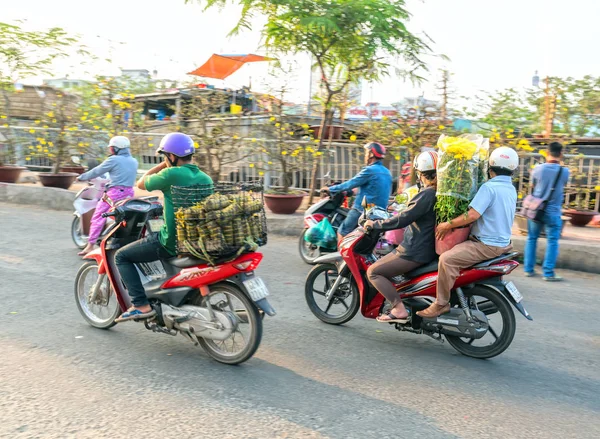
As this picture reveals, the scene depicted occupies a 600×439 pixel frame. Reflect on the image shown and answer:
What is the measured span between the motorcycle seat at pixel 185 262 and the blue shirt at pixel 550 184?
503 centimetres

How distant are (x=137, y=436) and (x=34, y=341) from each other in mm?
1911

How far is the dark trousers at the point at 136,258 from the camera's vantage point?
15.1 ft

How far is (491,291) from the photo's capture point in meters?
4.65

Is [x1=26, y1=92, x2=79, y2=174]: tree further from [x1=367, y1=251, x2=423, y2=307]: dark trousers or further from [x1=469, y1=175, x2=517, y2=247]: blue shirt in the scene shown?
[x1=469, y1=175, x2=517, y2=247]: blue shirt

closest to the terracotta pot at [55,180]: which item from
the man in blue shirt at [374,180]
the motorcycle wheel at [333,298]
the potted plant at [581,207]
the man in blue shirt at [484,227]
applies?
the man in blue shirt at [374,180]

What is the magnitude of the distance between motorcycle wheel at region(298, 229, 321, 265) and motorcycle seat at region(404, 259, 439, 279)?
3229mm

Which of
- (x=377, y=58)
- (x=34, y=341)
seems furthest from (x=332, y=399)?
(x=377, y=58)

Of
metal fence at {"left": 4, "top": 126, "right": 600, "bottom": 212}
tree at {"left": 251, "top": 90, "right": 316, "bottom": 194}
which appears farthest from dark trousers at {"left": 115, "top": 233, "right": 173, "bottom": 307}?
tree at {"left": 251, "top": 90, "right": 316, "bottom": 194}

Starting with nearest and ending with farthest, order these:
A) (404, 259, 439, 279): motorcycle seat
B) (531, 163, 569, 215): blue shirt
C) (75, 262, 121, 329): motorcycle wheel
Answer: (404, 259, 439, 279): motorcycle seat, (75, 262, 121, 329): motorcycle wheel, (531, 163, 569, 215): blue shirt

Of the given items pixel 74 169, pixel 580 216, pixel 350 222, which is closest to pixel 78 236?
pixel 350 222

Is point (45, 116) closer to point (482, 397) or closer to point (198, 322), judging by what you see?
point (198, 322)

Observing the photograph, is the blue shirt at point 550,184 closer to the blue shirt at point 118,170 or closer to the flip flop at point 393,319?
the flip flop at point 393,319

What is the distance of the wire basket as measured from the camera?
4211 mm

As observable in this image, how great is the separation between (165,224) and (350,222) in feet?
11.1
